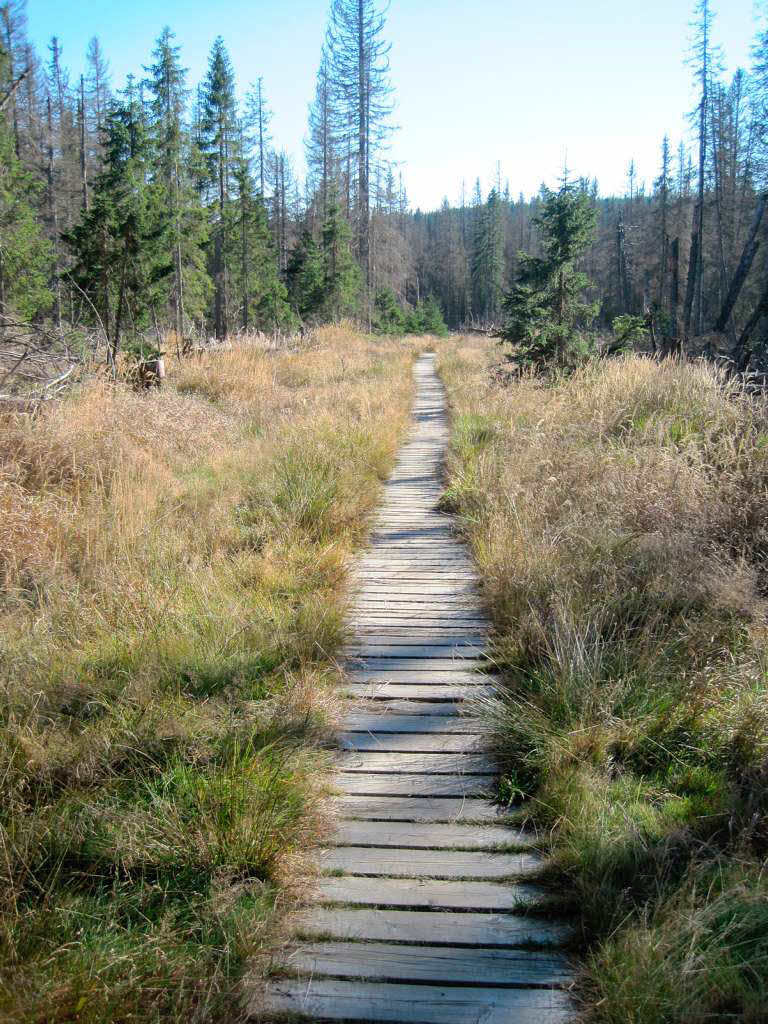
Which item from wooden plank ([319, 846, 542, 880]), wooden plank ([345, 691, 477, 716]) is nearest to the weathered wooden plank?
wooden plank ([345, 691, 477, 716])

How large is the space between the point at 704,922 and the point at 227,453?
285 inches

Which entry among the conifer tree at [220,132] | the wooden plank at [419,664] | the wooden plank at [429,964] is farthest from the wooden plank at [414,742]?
the conifer tree at [220,132]

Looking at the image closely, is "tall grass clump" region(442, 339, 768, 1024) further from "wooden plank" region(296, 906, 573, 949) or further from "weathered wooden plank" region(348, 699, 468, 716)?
"weathered wooden plank" region(348, 699, 468, 716)

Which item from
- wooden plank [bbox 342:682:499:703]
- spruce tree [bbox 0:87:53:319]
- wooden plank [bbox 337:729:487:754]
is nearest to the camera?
wooden plank [bbox 337:729:487:754]

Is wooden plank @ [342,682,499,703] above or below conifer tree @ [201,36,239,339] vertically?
below

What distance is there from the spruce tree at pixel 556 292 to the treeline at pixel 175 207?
1009cm

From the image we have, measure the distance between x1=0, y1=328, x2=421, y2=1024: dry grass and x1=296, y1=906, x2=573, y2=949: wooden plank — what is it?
0.15 m

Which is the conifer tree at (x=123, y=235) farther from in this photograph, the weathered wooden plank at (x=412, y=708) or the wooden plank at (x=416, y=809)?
the wooden plank at (x=416, y=809)

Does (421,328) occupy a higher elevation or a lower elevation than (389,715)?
higher

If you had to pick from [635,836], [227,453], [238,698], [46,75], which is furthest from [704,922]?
→ [46,75]

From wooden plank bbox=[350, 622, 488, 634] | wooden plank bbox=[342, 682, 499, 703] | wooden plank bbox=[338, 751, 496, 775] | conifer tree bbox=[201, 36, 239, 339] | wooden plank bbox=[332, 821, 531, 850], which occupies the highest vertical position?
conifer tree bbox=[201, 36, 239, 339]

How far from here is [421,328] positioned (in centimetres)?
5009

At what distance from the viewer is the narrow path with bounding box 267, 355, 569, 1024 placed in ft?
6.64

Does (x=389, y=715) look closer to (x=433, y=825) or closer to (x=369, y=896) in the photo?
(x=433, y=825)
